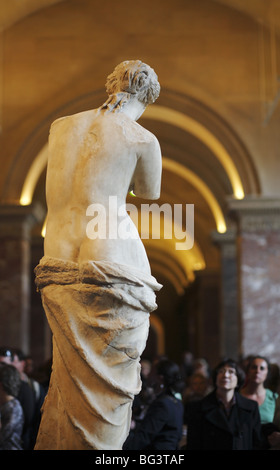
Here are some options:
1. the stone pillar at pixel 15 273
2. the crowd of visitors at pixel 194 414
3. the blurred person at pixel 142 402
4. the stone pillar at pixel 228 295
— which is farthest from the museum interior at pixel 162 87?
the crowd of visitors at pixel 194 414

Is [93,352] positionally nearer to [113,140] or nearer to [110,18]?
[113,140]

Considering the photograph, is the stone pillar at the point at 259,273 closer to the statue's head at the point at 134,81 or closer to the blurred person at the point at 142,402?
the blurred person at the point at 142,402

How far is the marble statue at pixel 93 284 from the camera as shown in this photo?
4.07 meters

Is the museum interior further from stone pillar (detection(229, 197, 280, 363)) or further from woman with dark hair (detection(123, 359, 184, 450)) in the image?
woman with dark hair (detection(123, 359, 184, 450))

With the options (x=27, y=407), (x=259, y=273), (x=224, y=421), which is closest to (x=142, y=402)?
(x=27, y=407)

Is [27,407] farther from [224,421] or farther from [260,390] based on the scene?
[260,390]

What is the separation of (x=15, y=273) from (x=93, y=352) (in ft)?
43.9

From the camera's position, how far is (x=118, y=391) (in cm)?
Answer: 408

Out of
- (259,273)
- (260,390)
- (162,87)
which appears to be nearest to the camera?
(260,390)

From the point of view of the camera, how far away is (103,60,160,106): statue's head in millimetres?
4527

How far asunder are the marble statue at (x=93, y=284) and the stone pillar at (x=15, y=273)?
12.8 meters

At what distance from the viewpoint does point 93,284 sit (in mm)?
4078

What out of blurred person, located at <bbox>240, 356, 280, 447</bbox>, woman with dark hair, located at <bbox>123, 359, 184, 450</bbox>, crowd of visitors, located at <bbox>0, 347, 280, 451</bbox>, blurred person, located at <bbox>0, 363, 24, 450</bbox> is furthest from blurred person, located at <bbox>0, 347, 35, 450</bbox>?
blurred person, located at <bbox>240, 356, 280, 447</bbox>

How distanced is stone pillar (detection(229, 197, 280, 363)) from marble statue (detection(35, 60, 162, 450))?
1237cm
